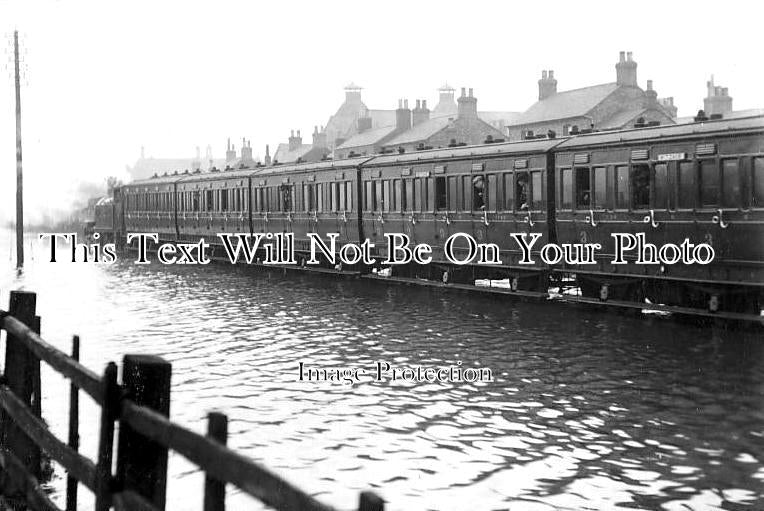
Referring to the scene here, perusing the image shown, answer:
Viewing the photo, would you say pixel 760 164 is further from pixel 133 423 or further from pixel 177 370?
pixel 133 423

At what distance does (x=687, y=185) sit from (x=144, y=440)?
525 inches

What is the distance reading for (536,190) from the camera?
1922cm

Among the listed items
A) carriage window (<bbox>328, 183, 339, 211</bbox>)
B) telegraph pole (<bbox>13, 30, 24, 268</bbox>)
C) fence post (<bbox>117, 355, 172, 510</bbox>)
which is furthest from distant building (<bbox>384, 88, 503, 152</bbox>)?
fence post (<bbox>117, 355, 172, 510</bbox>)

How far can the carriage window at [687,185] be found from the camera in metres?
15.4

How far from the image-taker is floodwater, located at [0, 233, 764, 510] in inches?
271

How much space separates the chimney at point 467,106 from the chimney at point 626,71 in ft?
31.8

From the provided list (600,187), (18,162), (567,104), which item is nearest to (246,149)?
(567,104)

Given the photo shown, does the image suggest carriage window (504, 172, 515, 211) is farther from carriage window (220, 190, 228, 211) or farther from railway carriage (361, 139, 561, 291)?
carriage window (220, 190, 228, 211)

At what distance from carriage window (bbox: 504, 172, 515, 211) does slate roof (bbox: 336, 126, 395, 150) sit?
44.9 m

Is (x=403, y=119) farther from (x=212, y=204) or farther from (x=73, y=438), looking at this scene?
(x=73, y=438)

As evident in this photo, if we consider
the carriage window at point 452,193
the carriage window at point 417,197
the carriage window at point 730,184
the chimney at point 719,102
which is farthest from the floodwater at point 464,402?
the chimney at point 719,102

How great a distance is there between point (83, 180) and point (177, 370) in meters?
84.9

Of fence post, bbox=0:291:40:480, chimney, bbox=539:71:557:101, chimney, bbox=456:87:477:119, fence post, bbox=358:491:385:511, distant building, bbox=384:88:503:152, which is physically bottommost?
fence post, bbox=0:291:40:480

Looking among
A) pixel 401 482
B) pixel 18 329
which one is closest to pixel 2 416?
pixel 18 329
